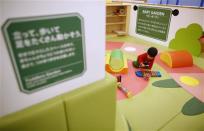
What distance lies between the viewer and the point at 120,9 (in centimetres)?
457

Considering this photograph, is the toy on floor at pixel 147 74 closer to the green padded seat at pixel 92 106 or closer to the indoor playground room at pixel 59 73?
the indoor playground room at pixel 59 73

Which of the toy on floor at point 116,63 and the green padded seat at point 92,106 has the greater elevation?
the green padded seat at point 92,106

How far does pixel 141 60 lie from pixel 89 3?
2.09m

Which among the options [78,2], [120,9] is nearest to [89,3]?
[78,2]

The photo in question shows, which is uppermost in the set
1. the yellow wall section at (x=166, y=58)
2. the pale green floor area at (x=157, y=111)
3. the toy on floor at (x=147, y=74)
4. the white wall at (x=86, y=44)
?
the white wall at (x=86, y=44)

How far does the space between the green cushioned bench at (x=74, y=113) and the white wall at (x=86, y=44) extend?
0.03 m

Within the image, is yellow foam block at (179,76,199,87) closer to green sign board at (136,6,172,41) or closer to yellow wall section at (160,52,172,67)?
yellow wall section at (160,52,172,67)

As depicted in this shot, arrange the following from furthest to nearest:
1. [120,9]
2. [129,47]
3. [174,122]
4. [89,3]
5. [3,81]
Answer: [120,9], [129,47], [174,122], [89,3], [3,81]

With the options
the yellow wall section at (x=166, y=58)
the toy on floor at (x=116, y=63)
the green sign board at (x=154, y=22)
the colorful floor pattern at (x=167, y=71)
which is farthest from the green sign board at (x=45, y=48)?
the green sign board at (x=154, y=22)

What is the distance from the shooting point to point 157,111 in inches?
74.3

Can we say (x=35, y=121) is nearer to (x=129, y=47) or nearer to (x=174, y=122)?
(x=174, y=122)

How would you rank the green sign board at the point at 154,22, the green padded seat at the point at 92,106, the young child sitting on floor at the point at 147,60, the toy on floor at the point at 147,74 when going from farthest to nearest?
the green sign board at the point at 154,22 → the young child sitting on floor at the point at 147,60 → the toy on floor at the point at 147,74 → the green padded seat at the point at 92,106

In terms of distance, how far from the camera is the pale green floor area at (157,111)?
1.69m

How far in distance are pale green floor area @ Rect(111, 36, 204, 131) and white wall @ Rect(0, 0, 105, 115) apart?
64 centimetres
